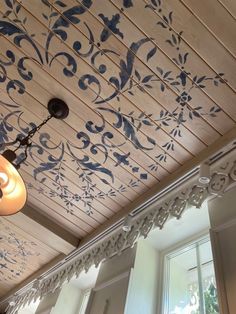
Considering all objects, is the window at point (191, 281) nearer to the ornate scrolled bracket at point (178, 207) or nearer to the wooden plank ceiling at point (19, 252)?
the ornate scrolled bracket at point (178, 207)

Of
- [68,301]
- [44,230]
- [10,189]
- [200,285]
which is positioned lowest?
[10,189]

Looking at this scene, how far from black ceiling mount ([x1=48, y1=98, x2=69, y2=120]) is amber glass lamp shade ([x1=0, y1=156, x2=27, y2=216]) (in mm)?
518

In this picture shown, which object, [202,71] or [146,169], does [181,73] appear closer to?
[202,71]

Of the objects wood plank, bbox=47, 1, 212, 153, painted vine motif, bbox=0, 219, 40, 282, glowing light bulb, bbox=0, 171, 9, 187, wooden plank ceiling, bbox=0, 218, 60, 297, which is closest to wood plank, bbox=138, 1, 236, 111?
wood plank, bbox=47, 1, 212, 153

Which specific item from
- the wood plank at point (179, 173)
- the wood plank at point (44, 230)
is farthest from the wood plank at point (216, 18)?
the wood plank at point (44, 230)

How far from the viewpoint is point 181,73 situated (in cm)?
128

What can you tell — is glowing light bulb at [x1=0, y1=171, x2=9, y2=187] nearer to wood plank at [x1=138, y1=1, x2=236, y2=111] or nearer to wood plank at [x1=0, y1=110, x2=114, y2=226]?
wood plank at [x1=0, y1=110, x2=114, y2=226]

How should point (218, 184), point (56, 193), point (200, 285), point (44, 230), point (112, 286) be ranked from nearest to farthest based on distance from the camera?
point (218, 184), point (200, 285), point (112, 286), point (56, 193), point (44, 230)

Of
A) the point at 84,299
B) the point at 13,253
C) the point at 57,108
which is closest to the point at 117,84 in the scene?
the point at 57,108

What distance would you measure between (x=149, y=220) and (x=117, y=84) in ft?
2.39

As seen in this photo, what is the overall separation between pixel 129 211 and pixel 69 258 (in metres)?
0.71

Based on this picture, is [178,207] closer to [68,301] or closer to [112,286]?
[112,286]

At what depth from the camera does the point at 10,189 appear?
1043mm

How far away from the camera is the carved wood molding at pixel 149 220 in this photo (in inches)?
51.0
